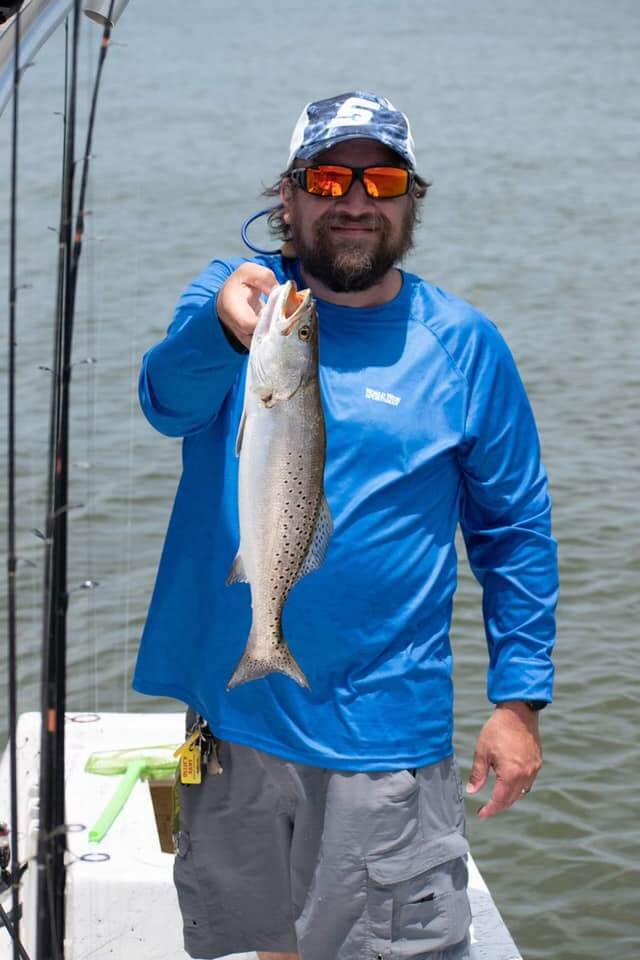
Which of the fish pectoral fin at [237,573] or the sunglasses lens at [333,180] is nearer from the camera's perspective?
the fish pectoral fin at [237,573]

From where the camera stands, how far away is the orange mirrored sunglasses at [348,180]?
11.3 feet

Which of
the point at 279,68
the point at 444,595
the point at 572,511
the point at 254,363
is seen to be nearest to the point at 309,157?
the point at 254,363

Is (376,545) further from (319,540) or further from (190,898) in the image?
(190,898)

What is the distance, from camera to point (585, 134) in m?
23.7

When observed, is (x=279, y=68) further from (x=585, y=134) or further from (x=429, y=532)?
(x=429, y=532)

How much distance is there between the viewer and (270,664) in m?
3.23

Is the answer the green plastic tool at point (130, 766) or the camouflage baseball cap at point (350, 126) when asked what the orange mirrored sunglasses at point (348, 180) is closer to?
the camouflage baseball cap at point (350, 126)

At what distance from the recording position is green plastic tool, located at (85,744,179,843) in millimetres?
4734

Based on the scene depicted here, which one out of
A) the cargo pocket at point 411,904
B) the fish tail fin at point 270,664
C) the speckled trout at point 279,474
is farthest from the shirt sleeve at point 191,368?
the cargo pocket at point 411,904

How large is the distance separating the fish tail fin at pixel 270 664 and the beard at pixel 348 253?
808 mm

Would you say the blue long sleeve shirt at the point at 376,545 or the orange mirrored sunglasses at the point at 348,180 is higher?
the orange mirrored sunglasses at the point at 348,180

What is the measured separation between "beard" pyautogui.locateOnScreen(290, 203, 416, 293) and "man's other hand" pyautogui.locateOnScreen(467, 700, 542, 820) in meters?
1.00

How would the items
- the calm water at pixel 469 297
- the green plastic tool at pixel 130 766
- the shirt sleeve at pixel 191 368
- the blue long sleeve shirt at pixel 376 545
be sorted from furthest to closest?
the calm water at pixel 469 297 → the green plastic tool at pixel 130 766 → the blue long sleeve shirt at pixel 376 545 → the shirt sleeve at pixel 191 368

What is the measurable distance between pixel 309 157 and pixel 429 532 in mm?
861
